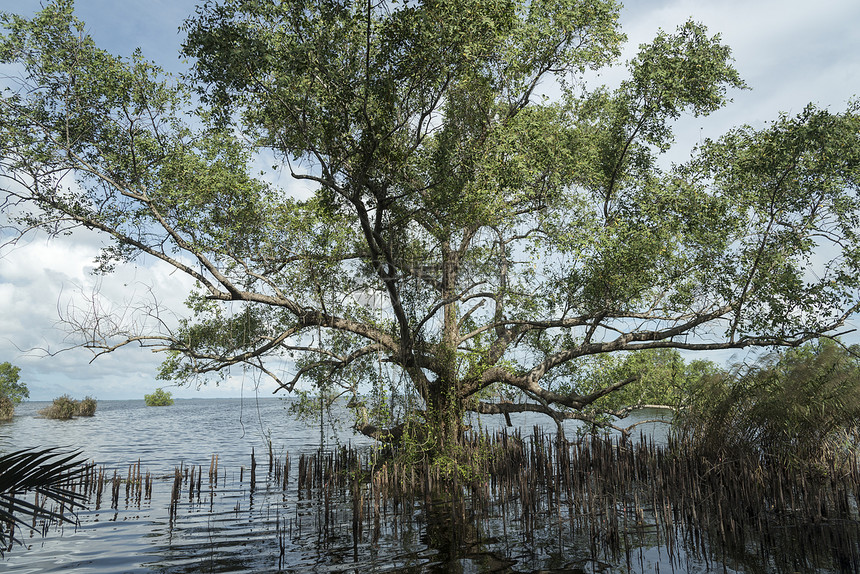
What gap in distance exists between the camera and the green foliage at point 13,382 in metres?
56.2

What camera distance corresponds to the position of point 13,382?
188ft

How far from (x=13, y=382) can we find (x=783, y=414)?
70.2 m

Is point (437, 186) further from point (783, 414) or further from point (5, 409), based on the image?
point (5, 409)

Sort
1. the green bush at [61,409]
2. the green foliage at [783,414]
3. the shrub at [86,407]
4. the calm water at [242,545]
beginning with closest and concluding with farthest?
the calm water at [242,545] < the green foliage at [783,414] < the green bush at [61,409] < the shrub at [86,407]

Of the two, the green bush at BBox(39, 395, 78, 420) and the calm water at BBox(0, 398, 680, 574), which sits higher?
the green bush at BBox(39, 395, 78, 420)

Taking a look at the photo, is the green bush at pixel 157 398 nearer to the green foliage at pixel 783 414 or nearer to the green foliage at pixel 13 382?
the green foliage at pixel 13 382

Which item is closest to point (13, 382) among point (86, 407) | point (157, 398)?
point (86, 407)

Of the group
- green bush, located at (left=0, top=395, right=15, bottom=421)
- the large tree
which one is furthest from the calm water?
green bush, located at (left=0, top=395, right=15, bottom=421)

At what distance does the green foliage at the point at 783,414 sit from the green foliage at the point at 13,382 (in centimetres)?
6687

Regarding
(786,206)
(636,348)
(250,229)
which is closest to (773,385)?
(636,348)

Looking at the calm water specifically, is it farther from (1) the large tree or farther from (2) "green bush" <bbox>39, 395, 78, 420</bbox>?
(2) "green bush" <bbox>39, 395, 78, 420</bbox>

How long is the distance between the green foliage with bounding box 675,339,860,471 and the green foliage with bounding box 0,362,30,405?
219 feet

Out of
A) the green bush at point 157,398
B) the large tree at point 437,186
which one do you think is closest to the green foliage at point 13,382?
the green bush at point 157,398

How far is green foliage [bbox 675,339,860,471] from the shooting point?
1000 centimetres
